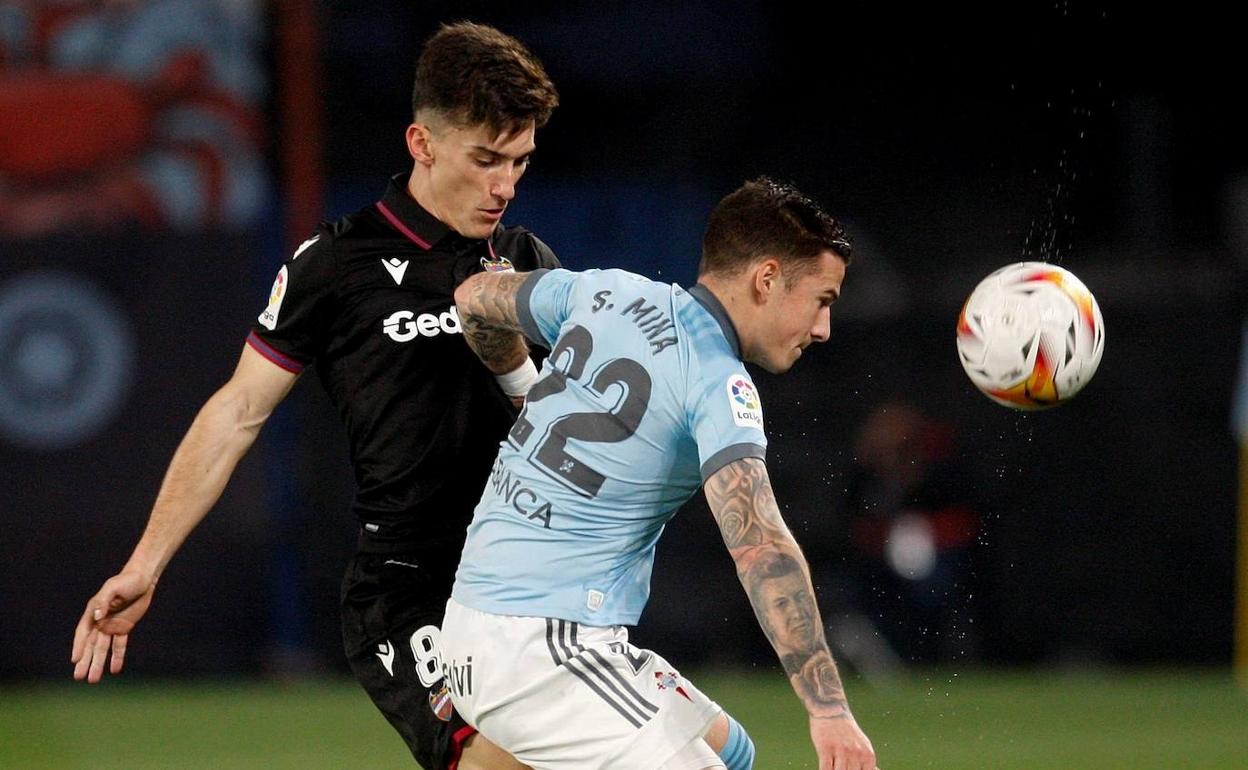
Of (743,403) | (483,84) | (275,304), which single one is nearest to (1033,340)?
(743,403)

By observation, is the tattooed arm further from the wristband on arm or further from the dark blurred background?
the dark blurred background

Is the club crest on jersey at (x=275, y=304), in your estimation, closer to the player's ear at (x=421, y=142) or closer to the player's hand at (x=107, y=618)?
the player's ear at (x=421, y=142)

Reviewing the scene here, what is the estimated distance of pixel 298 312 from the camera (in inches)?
219

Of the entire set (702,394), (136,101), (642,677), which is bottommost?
(642,677)

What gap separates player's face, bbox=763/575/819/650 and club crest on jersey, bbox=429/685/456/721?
4.47ft

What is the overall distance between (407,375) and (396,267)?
1.12ft

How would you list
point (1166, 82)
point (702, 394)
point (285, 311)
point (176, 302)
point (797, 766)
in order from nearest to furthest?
point (702, 394), point (285, 311), point (797, 766), point (176, 302), point (1166, 82)

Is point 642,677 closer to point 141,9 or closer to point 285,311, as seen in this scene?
point 285,311

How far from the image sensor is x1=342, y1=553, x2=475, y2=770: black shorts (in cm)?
538

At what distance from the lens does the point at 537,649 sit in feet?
14.8

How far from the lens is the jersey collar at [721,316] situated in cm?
454

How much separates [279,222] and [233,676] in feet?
10.2

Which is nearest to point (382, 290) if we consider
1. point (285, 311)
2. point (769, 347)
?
point (285, 311)

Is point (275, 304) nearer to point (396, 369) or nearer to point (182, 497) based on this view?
point (396, 369)
